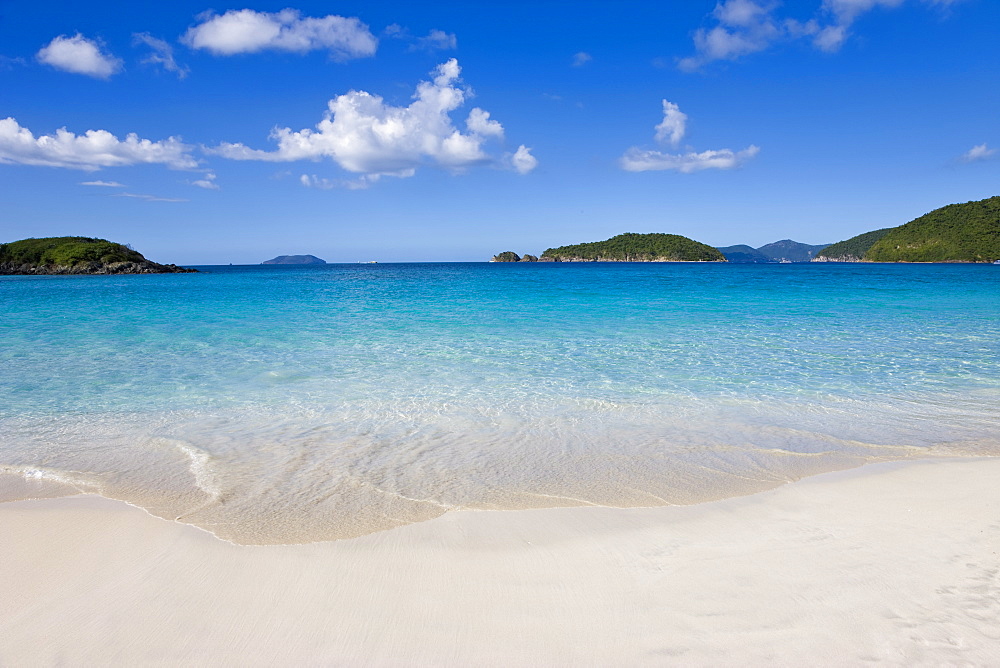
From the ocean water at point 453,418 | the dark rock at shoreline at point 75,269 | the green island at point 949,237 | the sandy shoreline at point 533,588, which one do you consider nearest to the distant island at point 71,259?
the dark rock at shoreline at point 75,269

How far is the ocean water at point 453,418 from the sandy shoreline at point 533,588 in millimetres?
425

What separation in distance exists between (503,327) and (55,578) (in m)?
13.9

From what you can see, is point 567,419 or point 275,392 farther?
point 275,392

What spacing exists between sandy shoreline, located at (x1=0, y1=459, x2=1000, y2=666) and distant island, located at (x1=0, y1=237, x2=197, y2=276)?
103057mm

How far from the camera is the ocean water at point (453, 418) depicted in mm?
4848

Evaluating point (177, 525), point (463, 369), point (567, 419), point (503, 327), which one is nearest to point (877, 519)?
point (567, 419)

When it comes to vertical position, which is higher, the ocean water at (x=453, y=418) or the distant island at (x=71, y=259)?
the distant island at (x=71, y=259)

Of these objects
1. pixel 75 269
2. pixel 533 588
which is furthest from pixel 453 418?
pixel 75 269

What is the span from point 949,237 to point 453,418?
160 m

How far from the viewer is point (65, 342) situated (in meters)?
13.8

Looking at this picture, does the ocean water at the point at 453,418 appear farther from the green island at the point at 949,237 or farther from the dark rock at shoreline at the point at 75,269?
the green island at the point at 949,237

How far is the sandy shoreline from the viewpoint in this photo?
279 cm

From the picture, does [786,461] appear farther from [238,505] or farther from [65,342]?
[65,342]

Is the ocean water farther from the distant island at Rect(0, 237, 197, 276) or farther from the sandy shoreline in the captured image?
the distant island at Rect(0, 237, 197, 276)
